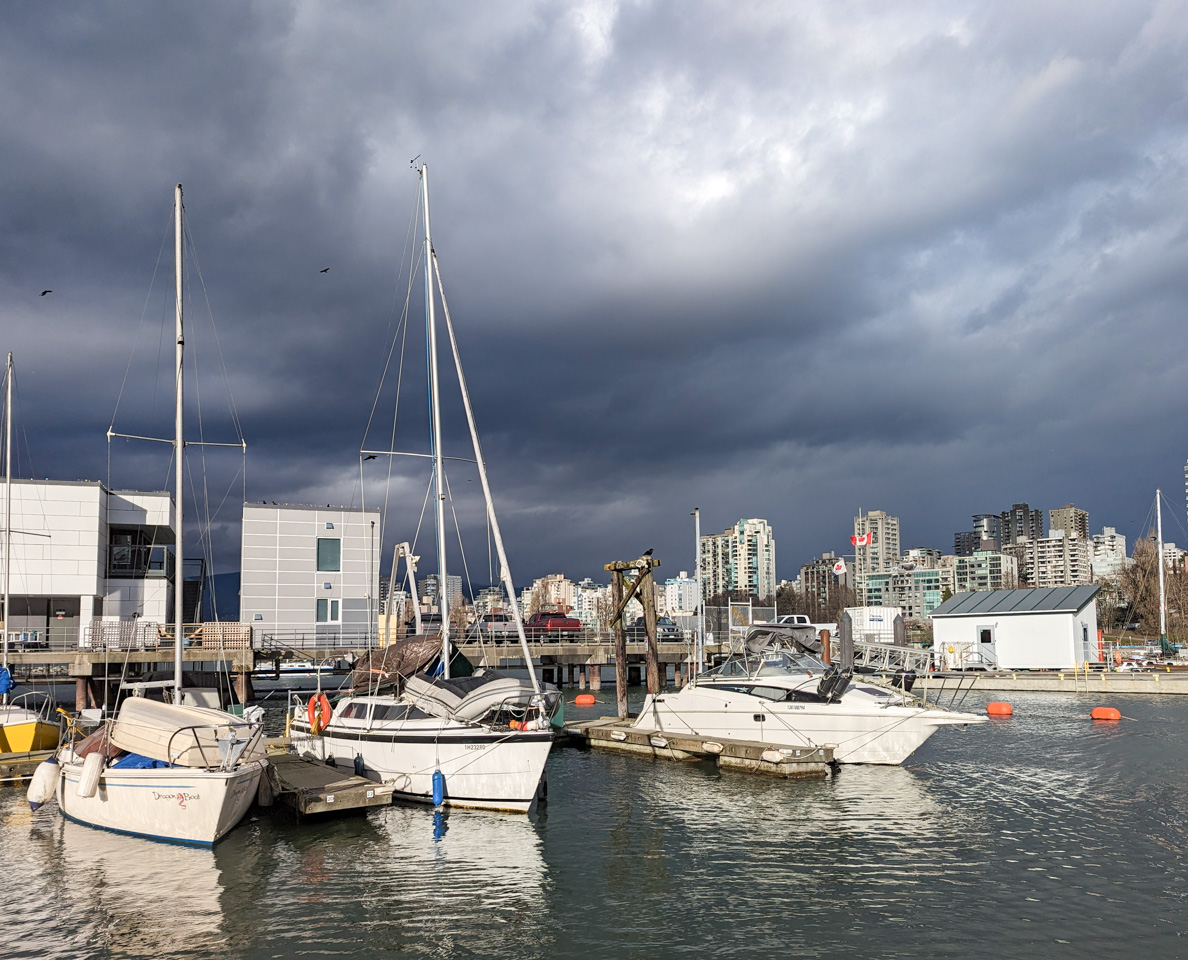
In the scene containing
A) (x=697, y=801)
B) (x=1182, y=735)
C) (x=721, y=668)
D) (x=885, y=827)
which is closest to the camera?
(x=885, y=827)

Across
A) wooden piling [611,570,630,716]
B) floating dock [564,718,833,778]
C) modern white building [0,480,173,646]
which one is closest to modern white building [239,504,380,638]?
modern white building [0,480,173,646]

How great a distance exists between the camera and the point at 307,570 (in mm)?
55656

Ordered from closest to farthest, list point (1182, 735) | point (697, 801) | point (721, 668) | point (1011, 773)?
1. point (697, 801)
2. point (1011, 773)
3. point (721, 668)
4. point (1182, 735)

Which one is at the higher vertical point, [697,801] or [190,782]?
[190,782]

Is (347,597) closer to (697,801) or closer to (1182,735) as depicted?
(697,801)

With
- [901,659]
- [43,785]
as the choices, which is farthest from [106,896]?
[901,659]

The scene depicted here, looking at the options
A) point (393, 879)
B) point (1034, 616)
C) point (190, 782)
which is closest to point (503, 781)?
point (393, 879)

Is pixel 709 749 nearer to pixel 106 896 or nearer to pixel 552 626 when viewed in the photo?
pixel 106 896

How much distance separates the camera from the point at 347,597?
56625 millimetres

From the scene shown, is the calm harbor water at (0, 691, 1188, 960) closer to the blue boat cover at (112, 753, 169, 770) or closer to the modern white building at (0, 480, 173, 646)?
the blue boat cover at (112, 753, 169, 770)

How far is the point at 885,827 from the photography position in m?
18.7

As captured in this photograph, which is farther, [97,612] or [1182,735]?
[97,612]

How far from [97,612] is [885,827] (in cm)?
5011

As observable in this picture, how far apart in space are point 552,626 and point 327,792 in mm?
45763
